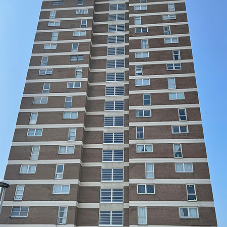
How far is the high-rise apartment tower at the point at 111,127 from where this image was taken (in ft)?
99.8

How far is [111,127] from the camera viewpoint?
36125mm

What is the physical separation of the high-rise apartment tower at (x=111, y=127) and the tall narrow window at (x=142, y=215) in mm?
100

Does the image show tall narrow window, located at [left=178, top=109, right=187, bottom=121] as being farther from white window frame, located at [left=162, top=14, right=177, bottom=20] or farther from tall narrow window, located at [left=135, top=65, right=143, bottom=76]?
white window frame, located at [left=162, top=14, right=177, bottom=20]

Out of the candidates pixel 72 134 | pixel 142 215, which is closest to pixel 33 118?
pixel 72 134

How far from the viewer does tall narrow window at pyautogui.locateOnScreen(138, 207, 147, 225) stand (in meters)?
29.1

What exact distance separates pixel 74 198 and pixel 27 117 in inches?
515

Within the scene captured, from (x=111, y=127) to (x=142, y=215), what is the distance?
468 inches

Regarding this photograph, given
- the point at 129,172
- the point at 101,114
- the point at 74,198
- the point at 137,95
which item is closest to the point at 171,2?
the point at 137,95

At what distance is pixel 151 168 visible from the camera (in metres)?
31.8

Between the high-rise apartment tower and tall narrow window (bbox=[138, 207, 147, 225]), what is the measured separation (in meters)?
→ 0.10

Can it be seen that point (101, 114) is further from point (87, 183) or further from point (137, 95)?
point (87, 183)

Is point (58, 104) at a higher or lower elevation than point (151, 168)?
higher

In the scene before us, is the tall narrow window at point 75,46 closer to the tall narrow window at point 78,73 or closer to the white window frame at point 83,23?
the white window frame at point 83,23

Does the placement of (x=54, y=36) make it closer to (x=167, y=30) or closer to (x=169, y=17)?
(x=167, y=30)
